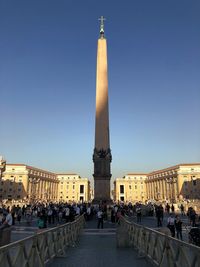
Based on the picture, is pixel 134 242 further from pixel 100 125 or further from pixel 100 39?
pixel 100 39

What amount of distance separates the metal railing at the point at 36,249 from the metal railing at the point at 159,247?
2.65 metres

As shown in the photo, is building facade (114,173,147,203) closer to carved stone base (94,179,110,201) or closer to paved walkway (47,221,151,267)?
carved stone base (94,179,110,201)

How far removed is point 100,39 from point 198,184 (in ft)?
263

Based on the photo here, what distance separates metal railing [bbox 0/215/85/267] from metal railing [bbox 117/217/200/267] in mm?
2651

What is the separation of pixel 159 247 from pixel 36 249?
3.09m

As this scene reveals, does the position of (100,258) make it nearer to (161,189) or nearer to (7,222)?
(7,222)

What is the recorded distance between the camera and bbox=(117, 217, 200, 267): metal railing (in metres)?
5.06

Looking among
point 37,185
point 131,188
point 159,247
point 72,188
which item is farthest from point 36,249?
point 131,188

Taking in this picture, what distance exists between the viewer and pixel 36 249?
7.23 m

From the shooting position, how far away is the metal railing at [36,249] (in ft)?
16.9

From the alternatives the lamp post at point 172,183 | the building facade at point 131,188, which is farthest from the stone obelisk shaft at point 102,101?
the building facade at point 131,188

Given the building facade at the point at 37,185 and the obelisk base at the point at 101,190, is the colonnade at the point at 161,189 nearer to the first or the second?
the building facade at the point at 37,185

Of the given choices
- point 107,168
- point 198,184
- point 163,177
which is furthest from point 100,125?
point 163,177

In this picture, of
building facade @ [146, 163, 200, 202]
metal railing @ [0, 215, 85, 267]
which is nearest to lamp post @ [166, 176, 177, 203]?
building facade @ [146, 163, 200, 202]
